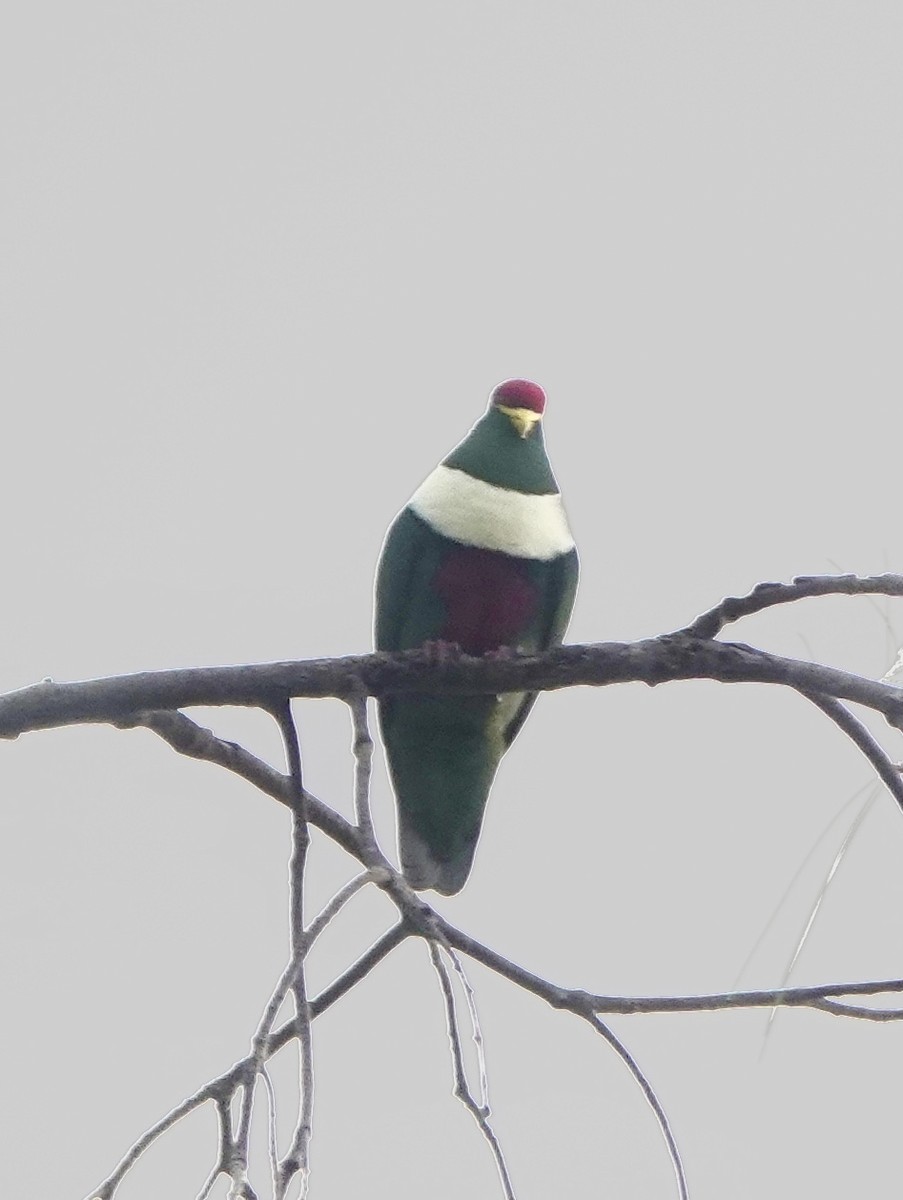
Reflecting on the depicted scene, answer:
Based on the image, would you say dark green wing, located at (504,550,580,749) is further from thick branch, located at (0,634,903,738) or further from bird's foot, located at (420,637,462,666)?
thick branch, located at (0,634,903,738)

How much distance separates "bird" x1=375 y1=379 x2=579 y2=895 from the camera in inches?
148

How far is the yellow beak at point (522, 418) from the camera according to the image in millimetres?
3975

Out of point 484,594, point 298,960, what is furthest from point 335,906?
point 484,594

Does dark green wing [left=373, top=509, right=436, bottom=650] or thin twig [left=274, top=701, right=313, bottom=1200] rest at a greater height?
dark green wing [left=373, top=509, right=436, bottom=650]

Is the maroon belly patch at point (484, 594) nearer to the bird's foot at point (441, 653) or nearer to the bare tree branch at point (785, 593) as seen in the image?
the bird's foot at point (441, 653)

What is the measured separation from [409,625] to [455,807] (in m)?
0.45

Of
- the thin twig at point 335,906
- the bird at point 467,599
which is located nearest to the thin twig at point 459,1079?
the thin twig at point 335,906

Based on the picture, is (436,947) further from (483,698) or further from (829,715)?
(483,698)

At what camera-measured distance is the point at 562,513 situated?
3.89 metres

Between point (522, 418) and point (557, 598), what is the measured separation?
454mm

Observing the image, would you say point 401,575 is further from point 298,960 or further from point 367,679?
point 298,960

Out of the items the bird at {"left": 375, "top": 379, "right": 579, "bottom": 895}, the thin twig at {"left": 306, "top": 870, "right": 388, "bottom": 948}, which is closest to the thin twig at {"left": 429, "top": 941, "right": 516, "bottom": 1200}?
the thin twig at {"left": 306, "top": 870, "right": 388, "bottom": 948}

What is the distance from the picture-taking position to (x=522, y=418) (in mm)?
4004

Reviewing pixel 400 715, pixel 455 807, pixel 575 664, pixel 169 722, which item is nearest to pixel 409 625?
pixel 400 715
